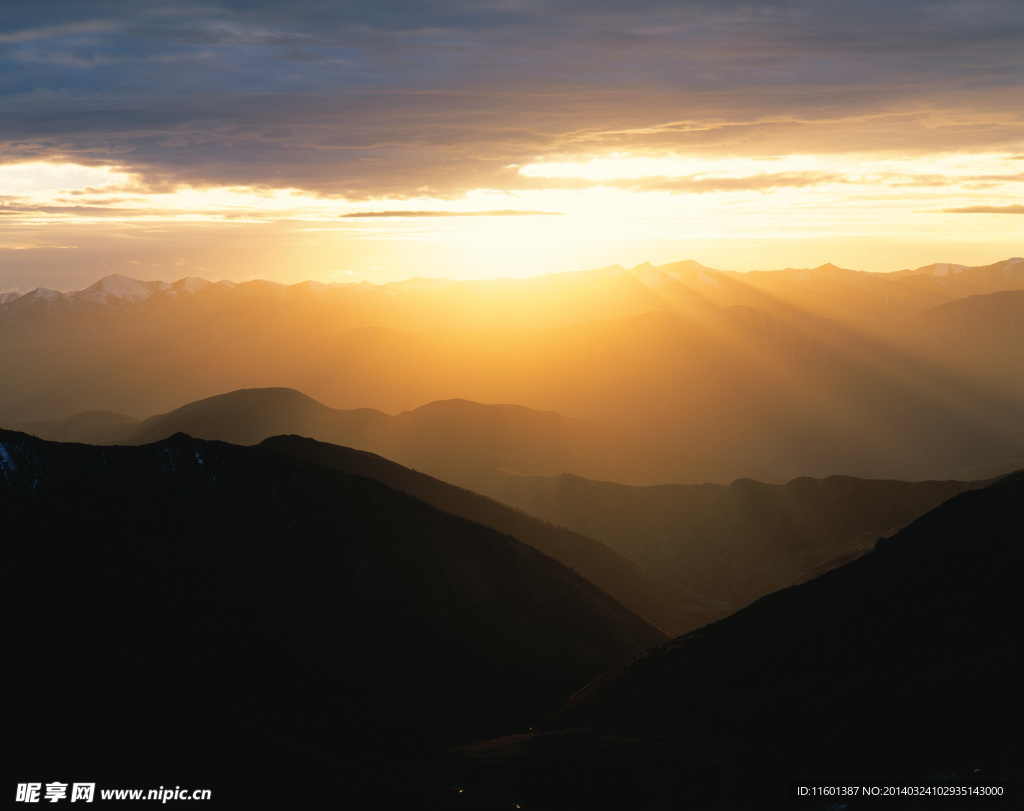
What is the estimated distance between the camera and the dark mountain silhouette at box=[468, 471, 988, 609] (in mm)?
152000

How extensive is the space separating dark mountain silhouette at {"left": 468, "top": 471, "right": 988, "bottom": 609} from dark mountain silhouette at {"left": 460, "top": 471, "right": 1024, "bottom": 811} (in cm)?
5955

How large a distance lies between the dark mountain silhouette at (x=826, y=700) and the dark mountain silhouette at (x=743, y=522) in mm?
59554

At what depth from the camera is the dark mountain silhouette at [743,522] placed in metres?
152

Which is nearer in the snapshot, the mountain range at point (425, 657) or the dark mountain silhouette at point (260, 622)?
the mountain range at point (425, 657)

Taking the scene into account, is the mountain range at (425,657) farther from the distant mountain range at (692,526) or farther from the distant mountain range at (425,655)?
the distant mountain range at (692,526)

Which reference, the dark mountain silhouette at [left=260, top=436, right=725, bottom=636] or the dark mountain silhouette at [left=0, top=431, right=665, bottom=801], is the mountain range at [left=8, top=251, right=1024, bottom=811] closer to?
the dark mountain silhouette at [left=0, top=431, right=665, bottom=801]

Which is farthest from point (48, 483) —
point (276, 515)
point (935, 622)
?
point (935, 622)

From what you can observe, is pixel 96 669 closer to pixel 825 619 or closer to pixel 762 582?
pixel 825 619

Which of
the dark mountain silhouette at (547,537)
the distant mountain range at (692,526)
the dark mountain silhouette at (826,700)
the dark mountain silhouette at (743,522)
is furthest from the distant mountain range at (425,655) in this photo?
the dark mountain silhouette at (743,522)

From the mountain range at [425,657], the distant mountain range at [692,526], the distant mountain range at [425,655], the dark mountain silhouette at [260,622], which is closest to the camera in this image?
the mountain range at [425,657]

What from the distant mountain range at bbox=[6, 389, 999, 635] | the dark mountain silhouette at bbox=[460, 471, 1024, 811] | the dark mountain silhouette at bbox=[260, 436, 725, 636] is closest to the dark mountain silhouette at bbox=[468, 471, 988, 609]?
the distant mountain range at bbox=[6, 389, 999, 635]

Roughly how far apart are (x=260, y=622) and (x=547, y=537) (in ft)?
241

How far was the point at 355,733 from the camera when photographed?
64.0m

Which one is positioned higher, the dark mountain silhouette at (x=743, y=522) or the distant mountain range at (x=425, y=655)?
the dark mountain silhouette at (x=743, y=522)
